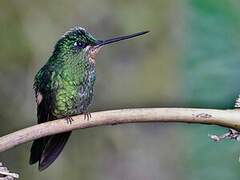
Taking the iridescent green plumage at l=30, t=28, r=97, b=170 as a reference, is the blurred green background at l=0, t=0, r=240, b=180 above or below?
above

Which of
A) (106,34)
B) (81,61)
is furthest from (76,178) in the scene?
(81,61)

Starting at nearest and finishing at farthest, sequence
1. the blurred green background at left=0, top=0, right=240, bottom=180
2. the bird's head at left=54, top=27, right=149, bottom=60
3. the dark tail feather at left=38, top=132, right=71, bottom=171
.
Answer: the dark tail feather at left=38, top=132, right=71, bottom=171
the bird's head at left=54, top=27, right=149, bottom=60
the blurred green background at left=0, top=0, right=240, bottom=180

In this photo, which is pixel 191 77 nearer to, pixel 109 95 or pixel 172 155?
pixel 109 95

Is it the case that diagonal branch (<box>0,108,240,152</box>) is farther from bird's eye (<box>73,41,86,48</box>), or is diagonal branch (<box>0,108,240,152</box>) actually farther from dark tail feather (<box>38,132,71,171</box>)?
bird's eye (<box>73,41,86,48</box>)

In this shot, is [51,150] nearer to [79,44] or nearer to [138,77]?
[79,44]

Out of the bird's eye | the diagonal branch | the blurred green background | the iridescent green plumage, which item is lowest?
the diagonal branch

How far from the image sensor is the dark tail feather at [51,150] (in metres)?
1.16

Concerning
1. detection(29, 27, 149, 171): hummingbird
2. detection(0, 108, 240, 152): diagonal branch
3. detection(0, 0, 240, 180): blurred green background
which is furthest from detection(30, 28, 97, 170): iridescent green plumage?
detection(0, 0, 240, 180): blurred green background

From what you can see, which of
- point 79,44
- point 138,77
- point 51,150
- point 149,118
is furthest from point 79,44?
point 138,77

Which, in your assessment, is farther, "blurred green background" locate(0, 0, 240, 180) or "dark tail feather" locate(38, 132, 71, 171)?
"blurred green background" locate(0, 0, 240, 180)

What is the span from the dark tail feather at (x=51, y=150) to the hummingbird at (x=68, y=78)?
7cm

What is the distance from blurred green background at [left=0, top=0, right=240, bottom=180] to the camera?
6.23ft

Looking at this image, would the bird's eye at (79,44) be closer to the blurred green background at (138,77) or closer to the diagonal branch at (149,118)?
the diagonal branch at (149,118)

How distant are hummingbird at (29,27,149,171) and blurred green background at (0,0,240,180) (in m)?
0.44
